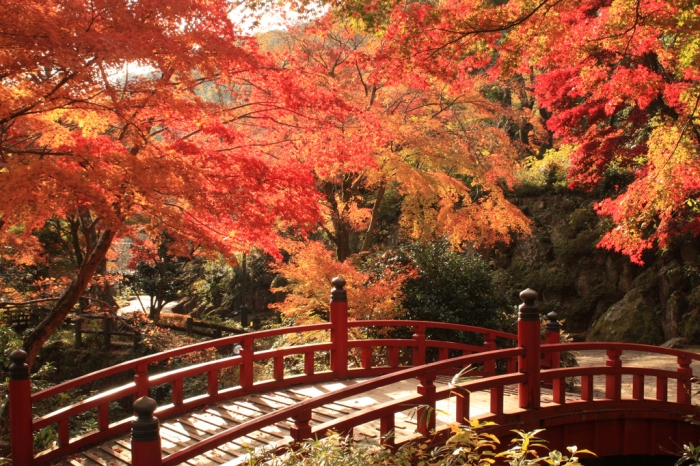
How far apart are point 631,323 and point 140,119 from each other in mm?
13066

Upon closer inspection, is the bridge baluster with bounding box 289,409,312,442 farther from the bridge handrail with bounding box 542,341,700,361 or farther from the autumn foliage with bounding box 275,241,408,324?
the autumn foliage with bounding box 275,241,408,324

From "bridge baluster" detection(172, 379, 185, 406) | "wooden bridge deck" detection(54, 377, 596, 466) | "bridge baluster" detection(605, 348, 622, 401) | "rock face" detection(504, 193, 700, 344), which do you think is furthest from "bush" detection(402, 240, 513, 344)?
"bridge baluster" detection(172, 379, 185, 406)

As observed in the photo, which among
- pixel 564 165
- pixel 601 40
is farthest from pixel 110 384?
pixel 564 165

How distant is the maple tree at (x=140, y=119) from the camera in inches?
204

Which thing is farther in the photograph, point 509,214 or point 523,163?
point 523,163

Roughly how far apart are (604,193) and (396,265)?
30.5ft

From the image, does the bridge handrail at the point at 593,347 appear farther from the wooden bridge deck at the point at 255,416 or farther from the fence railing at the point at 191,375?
the wooden bridge deck at the point at 255,416

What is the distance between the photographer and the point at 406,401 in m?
4.95

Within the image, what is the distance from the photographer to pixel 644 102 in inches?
375

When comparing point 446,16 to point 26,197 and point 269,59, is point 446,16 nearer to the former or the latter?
point 269,59

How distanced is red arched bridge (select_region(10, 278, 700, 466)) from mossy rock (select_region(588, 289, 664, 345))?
24.6 ft

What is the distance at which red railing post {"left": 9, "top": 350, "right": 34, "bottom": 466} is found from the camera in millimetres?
5109

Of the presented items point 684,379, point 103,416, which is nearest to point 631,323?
point 684,379

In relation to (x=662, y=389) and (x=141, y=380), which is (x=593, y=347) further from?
(x=141, y=380)
